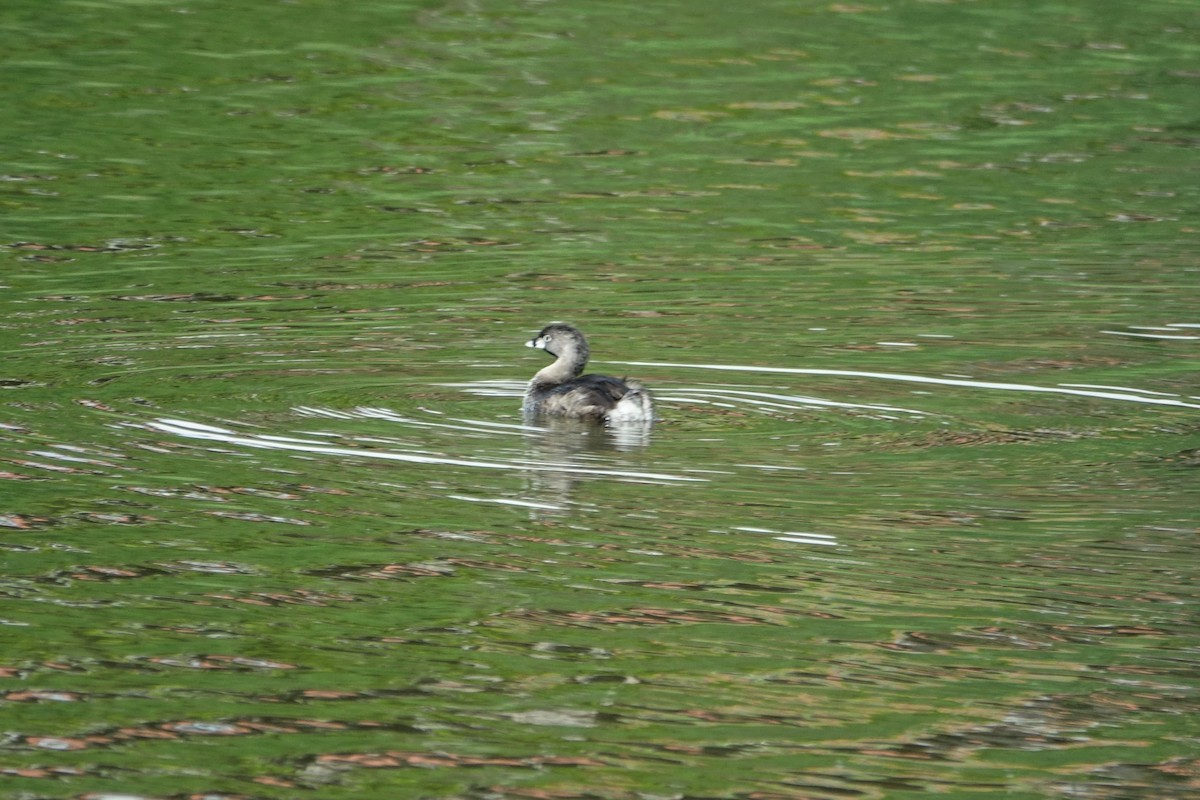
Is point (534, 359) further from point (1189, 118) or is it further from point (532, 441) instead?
point (1189, 118)

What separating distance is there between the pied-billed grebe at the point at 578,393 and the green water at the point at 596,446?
25 centimetres

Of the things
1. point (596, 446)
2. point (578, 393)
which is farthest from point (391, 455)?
point (578, 393)

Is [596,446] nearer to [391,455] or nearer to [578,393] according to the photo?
[578,393]

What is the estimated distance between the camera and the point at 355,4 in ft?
96.1

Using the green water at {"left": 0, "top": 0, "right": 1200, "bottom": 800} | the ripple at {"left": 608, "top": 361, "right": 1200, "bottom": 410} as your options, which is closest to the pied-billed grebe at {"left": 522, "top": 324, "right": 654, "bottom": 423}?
the green water at {"left": 0, "top": 0, "right": 1200, "bottom": 800}

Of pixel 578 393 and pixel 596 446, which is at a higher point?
pixel 578 393

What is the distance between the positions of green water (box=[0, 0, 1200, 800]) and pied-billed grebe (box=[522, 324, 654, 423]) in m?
0.25

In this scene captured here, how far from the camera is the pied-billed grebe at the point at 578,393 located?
1130 cm

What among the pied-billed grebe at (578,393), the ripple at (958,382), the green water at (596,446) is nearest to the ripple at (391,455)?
the green water at (596,446)

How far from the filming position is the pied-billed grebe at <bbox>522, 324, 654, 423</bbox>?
11305mm

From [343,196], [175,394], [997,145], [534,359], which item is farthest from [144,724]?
[997,145]

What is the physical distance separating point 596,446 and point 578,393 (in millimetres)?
603

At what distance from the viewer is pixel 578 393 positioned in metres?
11.6

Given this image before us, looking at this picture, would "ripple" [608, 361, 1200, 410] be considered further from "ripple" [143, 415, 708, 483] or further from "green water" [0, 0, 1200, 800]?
"ripple" [143, 415, 708, 483]
